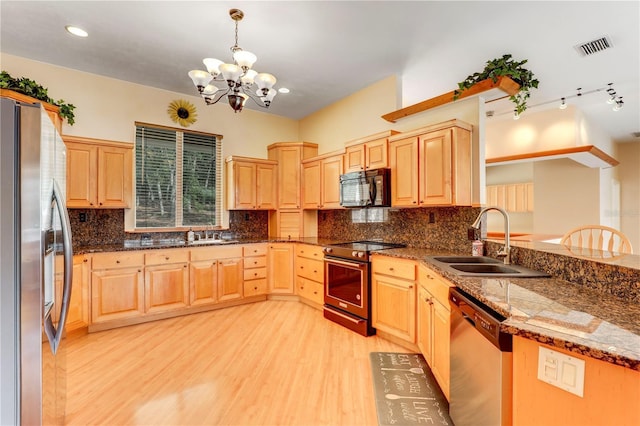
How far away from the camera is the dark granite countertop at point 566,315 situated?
0.88 meters

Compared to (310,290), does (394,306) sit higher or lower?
higher

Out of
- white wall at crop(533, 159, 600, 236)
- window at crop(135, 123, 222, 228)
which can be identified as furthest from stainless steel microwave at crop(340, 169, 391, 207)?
white wall at crop(533, 159, 600, 236)

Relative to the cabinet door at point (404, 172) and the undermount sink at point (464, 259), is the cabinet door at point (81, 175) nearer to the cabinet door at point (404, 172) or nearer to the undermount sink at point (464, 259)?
the cabinet door at point (404, 172)

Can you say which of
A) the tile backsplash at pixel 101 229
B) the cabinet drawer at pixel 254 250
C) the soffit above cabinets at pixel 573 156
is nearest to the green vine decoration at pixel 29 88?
the tile backsplash at pixel 101 229

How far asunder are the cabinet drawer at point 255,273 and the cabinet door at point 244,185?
38.5 inches

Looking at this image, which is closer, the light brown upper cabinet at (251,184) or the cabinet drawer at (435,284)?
the cabinet drawer at (435,284)

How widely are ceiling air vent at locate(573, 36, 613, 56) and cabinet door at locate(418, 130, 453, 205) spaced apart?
1640mm

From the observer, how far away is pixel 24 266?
1060 mm

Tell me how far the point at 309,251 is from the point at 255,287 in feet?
3.15

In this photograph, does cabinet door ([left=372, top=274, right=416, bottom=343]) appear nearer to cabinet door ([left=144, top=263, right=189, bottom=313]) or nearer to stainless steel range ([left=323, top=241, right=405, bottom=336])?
stainless steel range ([left=323, top=241, right=405, bottom=336])

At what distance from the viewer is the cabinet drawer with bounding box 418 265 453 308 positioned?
2.02 m

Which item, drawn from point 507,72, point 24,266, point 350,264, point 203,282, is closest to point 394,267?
point 350,264

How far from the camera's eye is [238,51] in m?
2.35

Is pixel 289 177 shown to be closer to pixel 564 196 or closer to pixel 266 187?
pixel 266 187
